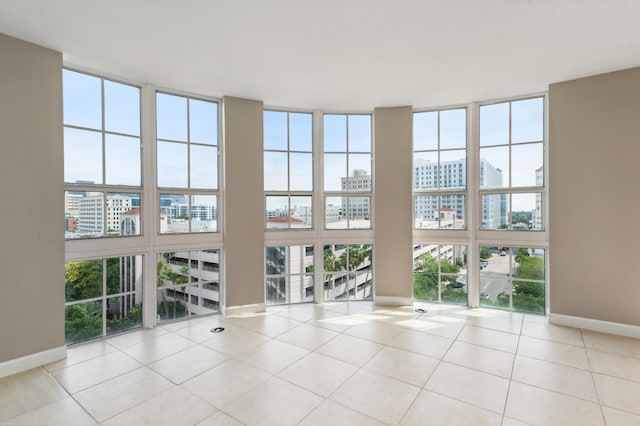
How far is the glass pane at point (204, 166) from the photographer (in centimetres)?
443

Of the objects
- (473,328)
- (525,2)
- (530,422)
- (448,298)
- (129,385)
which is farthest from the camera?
(448,298)

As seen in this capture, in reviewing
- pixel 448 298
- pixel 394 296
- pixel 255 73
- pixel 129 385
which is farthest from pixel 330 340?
pixel 255 73

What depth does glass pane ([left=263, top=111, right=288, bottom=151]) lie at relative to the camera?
→ 493cm

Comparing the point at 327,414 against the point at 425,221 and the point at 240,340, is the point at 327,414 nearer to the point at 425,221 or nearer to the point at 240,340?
the point at 240,340

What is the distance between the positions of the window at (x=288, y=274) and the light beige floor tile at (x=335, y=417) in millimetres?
2670

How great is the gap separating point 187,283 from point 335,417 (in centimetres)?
296

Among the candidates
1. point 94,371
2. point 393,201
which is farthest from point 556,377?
point 94,371

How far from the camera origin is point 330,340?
3.68 meters

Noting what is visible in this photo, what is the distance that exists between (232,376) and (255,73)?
134 inches

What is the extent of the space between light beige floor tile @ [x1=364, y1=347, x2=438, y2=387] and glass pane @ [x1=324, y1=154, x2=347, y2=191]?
272 cm

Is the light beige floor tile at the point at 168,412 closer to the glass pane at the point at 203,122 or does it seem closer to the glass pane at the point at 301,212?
the glass pane at the point at 301,212

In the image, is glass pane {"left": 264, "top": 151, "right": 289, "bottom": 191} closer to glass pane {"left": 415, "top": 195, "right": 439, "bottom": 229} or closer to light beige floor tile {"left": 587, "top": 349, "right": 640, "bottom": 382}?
glass pane {"left": 415, "top": 195, "right": 439, "bottom": 229}

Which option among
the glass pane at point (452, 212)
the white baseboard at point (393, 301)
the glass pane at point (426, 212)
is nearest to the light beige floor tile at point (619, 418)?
the white baseboard at point (393, 301)

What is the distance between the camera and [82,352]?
3371mm
